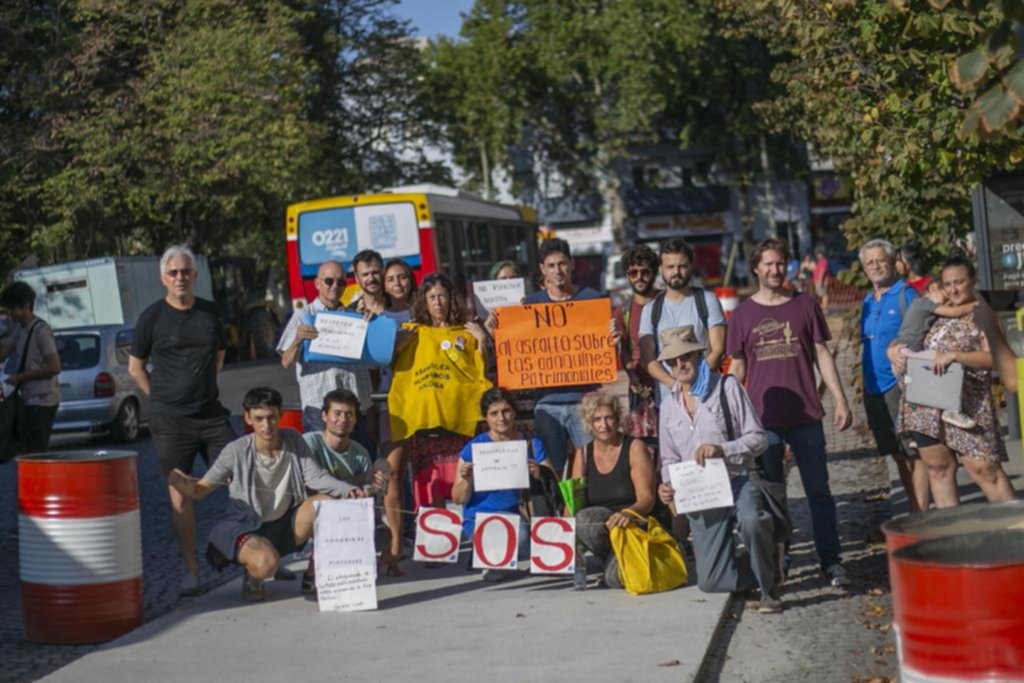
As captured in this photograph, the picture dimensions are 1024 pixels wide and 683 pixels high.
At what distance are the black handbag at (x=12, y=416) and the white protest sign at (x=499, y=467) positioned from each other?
4.31m

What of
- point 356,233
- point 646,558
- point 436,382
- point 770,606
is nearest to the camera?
point 770,606

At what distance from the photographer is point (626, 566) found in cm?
915

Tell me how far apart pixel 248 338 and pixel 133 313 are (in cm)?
805

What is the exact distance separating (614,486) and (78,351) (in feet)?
42.6

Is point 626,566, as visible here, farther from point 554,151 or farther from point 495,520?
point 554,151

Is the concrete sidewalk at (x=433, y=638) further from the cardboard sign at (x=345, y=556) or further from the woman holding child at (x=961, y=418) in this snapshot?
the woman holding child at (x=961, y=418)

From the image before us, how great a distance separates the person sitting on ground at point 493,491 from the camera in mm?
9727

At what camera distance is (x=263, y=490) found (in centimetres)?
925

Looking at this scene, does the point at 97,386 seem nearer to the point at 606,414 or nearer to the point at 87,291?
the point at 606,414

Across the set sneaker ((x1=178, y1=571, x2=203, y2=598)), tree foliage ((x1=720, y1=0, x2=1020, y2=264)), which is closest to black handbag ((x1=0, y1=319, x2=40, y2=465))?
sneaker ((x1=178, y1=571, x2=203, y2=598))

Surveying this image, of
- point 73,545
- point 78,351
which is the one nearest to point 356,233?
point 78,351

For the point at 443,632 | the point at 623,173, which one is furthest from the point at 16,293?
the point at 623,173

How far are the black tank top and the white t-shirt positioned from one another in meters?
0.48

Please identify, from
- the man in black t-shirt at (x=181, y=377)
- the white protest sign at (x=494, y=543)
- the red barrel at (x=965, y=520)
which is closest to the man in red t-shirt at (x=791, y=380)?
the white protest sign at (x=494, y=543)
